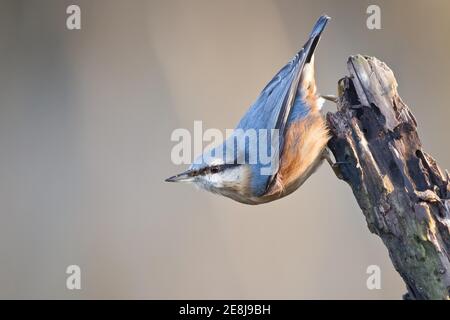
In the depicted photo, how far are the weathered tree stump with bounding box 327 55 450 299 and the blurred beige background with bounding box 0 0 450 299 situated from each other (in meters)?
1.06

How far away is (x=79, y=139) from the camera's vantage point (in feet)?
9.09

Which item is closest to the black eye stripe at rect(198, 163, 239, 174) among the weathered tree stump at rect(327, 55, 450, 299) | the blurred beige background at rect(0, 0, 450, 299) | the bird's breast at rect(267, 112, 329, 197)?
the bird's breast at rect(267, 112, 329, 197)

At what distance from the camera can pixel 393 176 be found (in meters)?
1.47

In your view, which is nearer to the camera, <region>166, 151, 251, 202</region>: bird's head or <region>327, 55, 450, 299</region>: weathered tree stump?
<region>327, 55, 450, 299</region>: weathered tree stump

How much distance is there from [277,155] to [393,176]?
39 cm

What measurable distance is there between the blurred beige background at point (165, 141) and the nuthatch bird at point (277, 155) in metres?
0.85

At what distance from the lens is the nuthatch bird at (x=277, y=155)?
5.65 ft

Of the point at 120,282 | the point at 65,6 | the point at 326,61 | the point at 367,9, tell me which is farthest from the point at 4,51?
the point at 367,9

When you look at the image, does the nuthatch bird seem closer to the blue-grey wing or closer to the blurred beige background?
the blue-grey wing

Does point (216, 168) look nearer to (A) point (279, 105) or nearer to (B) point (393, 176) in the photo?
(A) point (279, 105)

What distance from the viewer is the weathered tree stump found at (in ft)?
4.48

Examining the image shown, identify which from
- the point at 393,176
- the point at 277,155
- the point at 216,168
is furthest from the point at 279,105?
the point at 393,176

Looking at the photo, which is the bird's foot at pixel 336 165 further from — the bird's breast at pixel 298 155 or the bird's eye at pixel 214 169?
the bird's eye at pixel 214 169

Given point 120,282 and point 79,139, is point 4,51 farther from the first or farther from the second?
point 120,282
